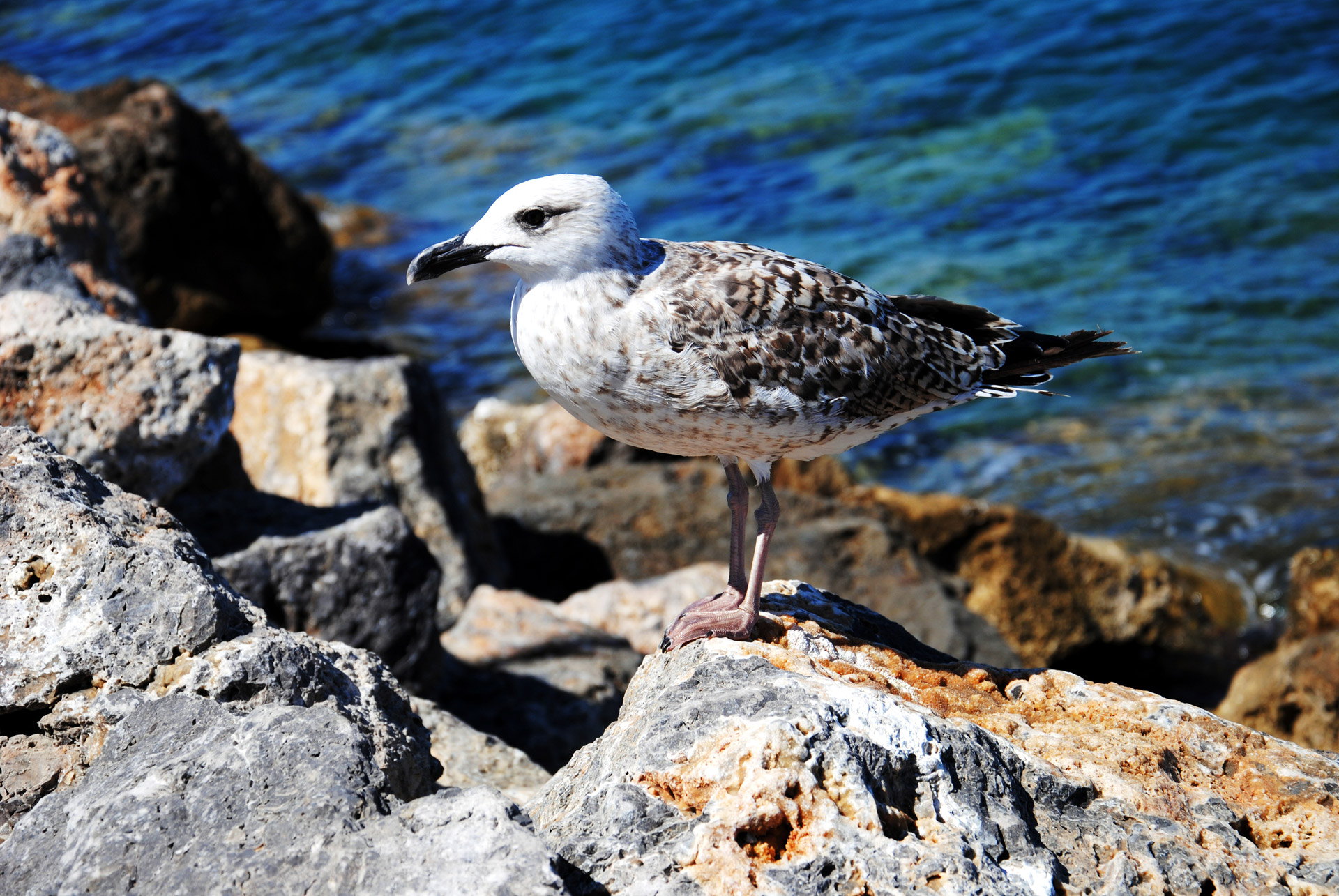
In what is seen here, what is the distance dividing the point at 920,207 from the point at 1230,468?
5662 millimetres

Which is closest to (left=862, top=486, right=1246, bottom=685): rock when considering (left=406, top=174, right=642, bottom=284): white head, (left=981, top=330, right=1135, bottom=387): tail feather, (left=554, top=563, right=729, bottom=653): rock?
(left=554, top=563, right=729, bottom=653): rock

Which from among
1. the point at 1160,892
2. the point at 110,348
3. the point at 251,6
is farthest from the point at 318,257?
the point at 251,6

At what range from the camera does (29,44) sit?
24.6 metres

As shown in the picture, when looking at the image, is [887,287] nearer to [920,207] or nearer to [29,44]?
[920,207]

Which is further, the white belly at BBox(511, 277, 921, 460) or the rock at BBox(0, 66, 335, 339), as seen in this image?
the rock at BBox(0, 66, 335, 339)

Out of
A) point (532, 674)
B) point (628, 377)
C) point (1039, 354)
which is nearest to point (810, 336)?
point (628, 377)

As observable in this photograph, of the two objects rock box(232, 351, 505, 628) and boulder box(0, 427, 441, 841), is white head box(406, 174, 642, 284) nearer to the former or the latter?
boulder box(0, 427, 441, 841)

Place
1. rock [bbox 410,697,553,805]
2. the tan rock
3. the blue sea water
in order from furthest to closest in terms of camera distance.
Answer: the blue sea water, the tan rock, rock [bbox 410,697,553,805]

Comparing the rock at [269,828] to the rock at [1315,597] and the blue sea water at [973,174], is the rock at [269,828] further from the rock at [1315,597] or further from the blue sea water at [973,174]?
the blue sea water at [973,174]

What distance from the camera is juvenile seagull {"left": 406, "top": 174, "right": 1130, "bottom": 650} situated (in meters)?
3.78

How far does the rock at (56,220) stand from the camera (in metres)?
5.52

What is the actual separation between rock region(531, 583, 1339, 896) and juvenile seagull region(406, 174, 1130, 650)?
2.73 ft

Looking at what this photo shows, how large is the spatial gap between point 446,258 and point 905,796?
2.28 m

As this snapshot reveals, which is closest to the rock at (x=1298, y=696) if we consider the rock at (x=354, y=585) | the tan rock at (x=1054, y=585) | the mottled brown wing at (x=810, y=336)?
the tan rock at (x=1054, y=585)
